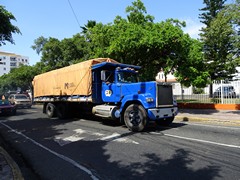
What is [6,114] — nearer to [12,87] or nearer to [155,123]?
[155,123]

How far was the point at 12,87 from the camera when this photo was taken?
77.1 metres

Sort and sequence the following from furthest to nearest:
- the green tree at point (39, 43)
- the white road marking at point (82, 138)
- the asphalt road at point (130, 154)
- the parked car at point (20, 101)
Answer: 1. the green tree at point (39, 43)
2. the parked car at point (20, 101)
3. the white road marking at point (82, 138)
4. the asphalt road at point (130, 154)

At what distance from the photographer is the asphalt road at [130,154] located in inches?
206

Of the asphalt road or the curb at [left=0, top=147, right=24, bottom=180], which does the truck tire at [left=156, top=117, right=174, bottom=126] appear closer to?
the asphalt road

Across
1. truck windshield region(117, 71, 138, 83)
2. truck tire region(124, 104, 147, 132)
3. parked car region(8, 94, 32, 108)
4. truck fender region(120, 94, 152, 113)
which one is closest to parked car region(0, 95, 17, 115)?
parked car region(8, 94, 32, 108)

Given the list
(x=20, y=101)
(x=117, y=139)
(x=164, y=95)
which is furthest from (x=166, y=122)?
(x=20, y=101)

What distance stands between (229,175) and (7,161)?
17.2 feet

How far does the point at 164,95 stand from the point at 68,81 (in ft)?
21.4

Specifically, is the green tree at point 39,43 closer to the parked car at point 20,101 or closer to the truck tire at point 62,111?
the parked car at point 20,101

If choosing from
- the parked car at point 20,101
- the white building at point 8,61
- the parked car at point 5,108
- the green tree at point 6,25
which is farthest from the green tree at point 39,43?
the white building at point 8,61

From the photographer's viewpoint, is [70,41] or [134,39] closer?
[134,39]

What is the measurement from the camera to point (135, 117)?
10.2 meters

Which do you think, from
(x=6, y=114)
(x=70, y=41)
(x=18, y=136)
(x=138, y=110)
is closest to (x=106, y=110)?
(x=138, y=110)

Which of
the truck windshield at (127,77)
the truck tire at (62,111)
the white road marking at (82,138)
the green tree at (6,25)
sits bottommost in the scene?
the white road marking at (82,138)
